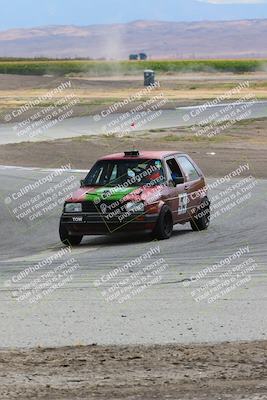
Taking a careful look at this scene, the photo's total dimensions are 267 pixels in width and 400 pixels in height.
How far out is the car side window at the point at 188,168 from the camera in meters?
19.9

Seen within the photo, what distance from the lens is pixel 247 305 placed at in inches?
454

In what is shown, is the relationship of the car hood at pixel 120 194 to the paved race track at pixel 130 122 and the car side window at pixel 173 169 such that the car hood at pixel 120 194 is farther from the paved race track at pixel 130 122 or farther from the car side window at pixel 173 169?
the paved race track at pixel 130 122

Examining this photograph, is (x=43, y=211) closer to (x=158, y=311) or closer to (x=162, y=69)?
(x=158, y=311)

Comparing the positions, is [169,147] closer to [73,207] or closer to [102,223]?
[73,207]

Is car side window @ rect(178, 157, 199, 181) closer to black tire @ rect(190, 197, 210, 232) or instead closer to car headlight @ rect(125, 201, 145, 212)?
black tire @ rect(190, 197, 210, 232)

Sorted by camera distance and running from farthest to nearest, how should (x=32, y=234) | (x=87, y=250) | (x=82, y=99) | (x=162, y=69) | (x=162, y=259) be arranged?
1. (x=162, y=69)
2. (x=82, y=99)
3. (x=32, y=234)
4. (x=87, y=250)
5. (x=162, y=259)

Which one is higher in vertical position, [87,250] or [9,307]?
[9,307]

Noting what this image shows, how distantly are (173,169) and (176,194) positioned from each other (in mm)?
757

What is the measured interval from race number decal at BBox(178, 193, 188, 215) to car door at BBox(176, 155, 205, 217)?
0.15m

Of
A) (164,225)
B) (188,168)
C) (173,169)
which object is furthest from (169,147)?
(164,225)

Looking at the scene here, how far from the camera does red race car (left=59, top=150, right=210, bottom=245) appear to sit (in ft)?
59.3

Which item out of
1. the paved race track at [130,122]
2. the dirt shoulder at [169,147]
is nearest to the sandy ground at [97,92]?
the paved race track at [130,122]

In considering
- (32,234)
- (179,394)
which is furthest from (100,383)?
(32,234)

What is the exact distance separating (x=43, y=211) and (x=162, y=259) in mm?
8063
